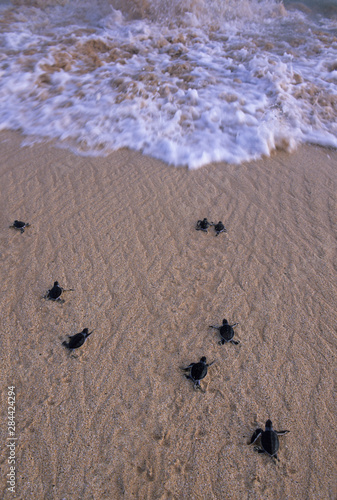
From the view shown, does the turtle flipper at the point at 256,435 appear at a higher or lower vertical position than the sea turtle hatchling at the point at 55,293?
lower

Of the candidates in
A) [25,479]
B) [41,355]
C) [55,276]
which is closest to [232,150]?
[55,276]

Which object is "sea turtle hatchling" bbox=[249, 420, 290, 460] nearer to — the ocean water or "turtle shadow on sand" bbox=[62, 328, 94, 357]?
"turtle shadow on sand" bbox=[62, 328, 94, 357]

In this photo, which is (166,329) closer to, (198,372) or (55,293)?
(198,372)

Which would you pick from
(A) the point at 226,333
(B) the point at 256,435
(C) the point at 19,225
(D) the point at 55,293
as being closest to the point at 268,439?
(B) the point at 256,435

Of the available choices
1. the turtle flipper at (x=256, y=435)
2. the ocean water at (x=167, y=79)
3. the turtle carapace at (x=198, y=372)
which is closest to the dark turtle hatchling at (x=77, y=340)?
the turtle carapace at (x=198, y=372)

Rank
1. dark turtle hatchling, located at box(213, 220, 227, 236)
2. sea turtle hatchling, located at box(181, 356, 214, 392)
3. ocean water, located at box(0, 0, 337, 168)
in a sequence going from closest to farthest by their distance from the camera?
sea turtle hatchling, located at box(181, 356, 214, 392)
dark turtle hatchling, located at box(213, 220, 227, 236)
ocean water, located at box(0, 0, 337, 168)

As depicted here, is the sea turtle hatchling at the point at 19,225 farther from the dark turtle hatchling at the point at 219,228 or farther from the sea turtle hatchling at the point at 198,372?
the sea turtle hatchling at the point at 198,372

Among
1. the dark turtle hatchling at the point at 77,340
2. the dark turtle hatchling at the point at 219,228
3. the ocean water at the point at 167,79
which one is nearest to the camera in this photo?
the dark turtle hatchling at the point at 77,340

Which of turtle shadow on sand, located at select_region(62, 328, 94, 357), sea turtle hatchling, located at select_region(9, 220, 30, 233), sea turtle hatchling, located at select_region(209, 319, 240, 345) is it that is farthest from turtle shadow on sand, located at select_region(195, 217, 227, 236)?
sea turtle hatchling, located at select_region(9, 220, 30, 233)
